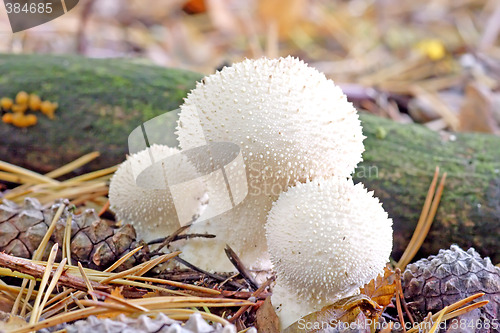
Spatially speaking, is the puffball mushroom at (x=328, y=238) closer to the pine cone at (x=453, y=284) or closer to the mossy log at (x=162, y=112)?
the pine cone at (x=453, y=284)

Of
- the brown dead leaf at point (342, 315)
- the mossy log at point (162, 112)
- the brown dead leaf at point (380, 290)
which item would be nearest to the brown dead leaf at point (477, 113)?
the mossy log at point (162, 112)

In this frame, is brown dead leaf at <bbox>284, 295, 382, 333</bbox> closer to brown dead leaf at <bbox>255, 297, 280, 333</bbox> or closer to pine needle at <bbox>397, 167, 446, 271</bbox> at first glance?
brown dead leaf at <bbox>255, 297, 280, 333</bbox>

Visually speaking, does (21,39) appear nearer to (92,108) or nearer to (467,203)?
(92,108)

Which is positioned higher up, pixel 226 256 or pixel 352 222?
pixel 352 222

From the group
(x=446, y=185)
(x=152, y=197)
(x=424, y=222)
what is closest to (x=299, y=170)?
(x=152, y=197)

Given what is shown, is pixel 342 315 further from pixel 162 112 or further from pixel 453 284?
pixel 162 112

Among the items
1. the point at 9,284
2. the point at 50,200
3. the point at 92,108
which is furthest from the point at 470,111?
the point at 9,284
